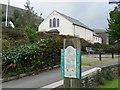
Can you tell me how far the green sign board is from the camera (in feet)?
12.1

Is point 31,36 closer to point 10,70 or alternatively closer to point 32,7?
point 10,70

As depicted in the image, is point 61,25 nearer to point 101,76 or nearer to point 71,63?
point 101,76

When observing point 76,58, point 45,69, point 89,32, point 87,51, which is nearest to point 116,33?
point 87,51

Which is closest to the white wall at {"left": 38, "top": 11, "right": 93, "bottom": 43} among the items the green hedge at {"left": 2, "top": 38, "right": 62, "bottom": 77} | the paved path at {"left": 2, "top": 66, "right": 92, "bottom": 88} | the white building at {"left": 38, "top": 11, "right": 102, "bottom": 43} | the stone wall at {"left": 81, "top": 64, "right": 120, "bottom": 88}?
the white building at {"left": 38, "top": 11, "right": 102, "bottom": 43}

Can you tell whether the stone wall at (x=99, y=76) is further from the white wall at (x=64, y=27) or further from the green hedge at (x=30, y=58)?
the white wall at (x=64, y=27)

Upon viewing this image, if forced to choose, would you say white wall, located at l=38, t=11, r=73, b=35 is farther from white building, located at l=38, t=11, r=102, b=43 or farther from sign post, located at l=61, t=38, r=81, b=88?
sign post, located at l=61, t=38, r=81, b=88

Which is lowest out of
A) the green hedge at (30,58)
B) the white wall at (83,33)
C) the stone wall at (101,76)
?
the stone wall at (101,76)

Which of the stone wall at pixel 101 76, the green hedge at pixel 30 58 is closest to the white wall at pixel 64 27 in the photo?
the stone wall at pixel 101 76

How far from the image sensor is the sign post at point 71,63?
3700 millimetres

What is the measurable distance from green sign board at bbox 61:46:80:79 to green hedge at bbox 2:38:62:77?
284 centimetres

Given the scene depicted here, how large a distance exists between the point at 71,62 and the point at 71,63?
0.03 m

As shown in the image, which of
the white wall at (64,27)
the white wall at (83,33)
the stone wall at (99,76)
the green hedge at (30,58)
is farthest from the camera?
the white wall at (83,33)

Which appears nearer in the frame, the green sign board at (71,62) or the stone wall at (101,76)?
the green sign board at (71,62)

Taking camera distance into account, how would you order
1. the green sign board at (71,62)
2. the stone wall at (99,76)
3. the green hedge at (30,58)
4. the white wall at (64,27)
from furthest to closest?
the white wall at (64,27), the green hedge at (30,58), the stone wall at (99,76), the green sign board at (71,62)
